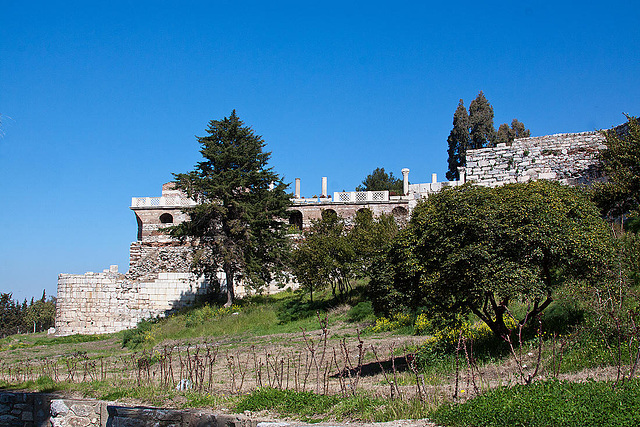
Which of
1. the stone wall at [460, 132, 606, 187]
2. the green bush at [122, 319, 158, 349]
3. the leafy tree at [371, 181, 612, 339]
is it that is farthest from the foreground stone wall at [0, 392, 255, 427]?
the stone wall at [460, 132, 606, 187]

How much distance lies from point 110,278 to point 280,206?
10492 mm

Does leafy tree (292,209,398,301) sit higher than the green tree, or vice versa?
the green tree

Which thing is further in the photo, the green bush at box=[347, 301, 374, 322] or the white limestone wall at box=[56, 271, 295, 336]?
the white limestone wall at box=[56, 271, 295, 336]

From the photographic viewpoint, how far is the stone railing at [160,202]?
36656 mm

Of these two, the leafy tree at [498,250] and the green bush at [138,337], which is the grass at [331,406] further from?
the green bush at [138,337]

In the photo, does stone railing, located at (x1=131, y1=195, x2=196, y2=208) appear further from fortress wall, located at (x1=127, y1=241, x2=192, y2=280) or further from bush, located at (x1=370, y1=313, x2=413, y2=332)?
bush, located at (x1=370, y1=313, x2=413, y2=332)

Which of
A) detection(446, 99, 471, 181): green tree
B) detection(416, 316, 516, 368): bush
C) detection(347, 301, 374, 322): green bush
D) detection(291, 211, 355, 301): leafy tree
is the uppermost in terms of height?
detection(446, 99, 471, 181): green tree

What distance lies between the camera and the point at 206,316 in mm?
23375

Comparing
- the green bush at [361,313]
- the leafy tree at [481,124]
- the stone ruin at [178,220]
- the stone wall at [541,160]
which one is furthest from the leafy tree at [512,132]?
the green bush at [361,313]

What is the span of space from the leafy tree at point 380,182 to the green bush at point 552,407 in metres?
46.5

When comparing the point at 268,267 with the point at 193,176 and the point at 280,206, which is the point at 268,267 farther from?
the point at 193,176

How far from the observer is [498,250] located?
917cm

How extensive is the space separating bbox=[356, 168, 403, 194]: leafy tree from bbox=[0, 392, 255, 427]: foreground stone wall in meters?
44.8

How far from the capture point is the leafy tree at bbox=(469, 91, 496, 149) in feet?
141
